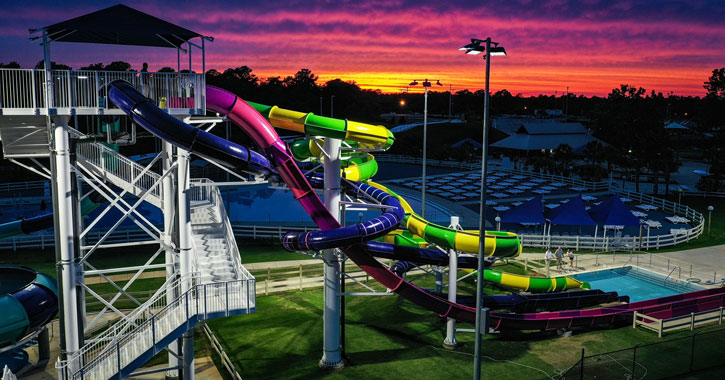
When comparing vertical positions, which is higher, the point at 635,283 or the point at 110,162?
the point at 110,162

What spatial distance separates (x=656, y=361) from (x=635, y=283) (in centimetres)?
1158

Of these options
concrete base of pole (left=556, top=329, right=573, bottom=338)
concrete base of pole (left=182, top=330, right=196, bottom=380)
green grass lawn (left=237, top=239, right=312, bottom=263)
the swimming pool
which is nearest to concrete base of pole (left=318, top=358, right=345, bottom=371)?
concrete base of pole (left=182, top=330, right=196, bottom=380)

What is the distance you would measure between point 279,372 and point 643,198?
42495 mm

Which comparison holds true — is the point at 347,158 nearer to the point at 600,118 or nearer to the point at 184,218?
the point at 184,218

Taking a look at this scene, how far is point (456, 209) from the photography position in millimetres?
48938

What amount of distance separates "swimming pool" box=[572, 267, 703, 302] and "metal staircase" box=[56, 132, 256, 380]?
62.7 feet

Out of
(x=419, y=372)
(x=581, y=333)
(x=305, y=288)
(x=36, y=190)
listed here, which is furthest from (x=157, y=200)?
(x=36, y=190)

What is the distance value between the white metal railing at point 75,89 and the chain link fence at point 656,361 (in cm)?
1264

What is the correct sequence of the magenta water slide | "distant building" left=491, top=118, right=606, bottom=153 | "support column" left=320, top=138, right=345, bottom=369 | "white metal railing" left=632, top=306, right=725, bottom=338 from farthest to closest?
"distant building" left=491, top=118, right=606, bottom=153, "white metal railing" left=632, top=306, right=725, bottom=338, "support column" left=320, top=138, right=345, bottom=369, the magenta water slide

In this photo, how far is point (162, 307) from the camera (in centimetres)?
1664

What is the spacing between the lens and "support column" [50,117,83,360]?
14.7m

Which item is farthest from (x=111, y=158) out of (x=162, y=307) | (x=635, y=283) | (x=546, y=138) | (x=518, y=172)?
(x=546, y=138)

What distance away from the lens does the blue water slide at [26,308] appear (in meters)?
17.6

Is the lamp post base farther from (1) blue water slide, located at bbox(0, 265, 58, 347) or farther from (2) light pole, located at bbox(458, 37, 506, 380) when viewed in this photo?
(1) blue water slide, located at bbox(0, 265, 58, 347)
